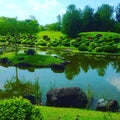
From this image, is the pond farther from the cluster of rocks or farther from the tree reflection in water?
the cluster of rocks

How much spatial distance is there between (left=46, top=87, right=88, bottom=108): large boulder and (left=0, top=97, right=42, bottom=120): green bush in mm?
11662

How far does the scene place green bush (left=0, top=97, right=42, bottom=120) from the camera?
37.3 ft

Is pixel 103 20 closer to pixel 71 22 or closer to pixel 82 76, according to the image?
pixel 71 22

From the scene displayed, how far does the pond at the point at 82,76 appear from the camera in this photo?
30031 mm

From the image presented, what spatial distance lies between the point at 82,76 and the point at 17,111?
2681 cm

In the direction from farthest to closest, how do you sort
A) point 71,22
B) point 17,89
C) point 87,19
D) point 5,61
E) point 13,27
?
point 87,19, point 71,22, point 13,27, point 5,61, point 17,89

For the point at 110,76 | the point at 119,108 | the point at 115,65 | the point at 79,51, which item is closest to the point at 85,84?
the point at 110,76

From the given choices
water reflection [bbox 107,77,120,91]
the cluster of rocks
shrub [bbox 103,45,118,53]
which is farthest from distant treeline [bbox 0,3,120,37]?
the cluster of rocks

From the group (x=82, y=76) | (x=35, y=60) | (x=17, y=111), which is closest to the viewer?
(x=17, y=111)

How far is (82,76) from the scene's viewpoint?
124 ft

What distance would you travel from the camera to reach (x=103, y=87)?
102 ft

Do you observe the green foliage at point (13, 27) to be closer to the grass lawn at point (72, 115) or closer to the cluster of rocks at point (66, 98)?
the cluster of rocks at point (66, 98)

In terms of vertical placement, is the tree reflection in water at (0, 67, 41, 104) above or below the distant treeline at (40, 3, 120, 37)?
below

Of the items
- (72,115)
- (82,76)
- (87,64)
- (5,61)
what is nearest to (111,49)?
(87,64)
